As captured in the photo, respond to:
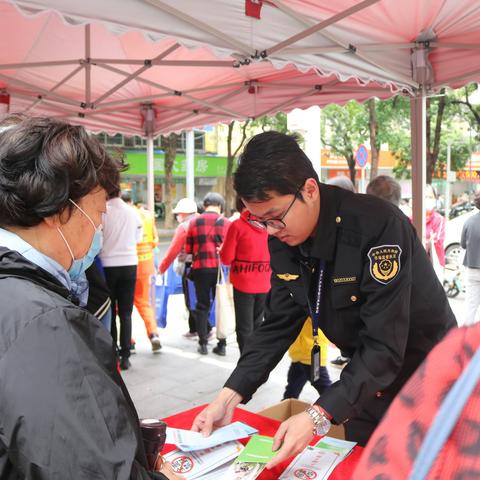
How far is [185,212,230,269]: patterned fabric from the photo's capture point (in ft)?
17.4

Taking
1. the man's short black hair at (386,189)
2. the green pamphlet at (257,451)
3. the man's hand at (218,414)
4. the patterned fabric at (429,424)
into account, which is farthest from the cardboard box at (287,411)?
the man's short black hair at (386,189)

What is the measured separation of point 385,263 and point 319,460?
60cm

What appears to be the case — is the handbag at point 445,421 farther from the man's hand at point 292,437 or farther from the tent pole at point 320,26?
the tent pole at point 320,26

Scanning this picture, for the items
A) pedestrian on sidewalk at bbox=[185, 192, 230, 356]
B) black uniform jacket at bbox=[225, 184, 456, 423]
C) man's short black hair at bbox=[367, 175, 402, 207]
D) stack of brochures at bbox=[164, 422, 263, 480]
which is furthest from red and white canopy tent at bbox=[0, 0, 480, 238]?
stack of brochures at bbox=[164, 422, 263, 480]

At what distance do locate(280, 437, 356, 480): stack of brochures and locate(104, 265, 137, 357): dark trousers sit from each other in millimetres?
3396

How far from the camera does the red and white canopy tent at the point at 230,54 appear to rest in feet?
10.1

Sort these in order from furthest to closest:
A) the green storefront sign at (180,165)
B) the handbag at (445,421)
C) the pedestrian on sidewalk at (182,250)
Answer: the green storefront sign at (180,165) < the pedestrian on sidewalk at (182,250) < the handbag at (445,421)

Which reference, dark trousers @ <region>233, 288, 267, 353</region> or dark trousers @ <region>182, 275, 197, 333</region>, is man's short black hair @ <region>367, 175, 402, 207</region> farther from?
dark trousers @ <region>182, 275, 197, 333</region>

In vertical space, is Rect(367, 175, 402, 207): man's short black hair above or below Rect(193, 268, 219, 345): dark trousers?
above

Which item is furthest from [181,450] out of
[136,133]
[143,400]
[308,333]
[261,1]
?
[136,133]

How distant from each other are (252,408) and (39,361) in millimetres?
3624

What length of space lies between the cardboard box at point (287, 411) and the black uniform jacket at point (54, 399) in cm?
111

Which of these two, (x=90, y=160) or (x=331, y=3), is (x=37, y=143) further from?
(x=331, y=3)

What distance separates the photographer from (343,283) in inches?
66.0
